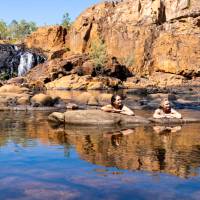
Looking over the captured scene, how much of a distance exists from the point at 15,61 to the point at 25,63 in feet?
6.11

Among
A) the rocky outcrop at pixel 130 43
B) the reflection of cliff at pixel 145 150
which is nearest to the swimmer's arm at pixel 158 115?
the reflection of cliff at pixel 145 150

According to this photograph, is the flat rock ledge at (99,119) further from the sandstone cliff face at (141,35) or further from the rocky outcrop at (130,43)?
the sandstone cliff face at (141,35)

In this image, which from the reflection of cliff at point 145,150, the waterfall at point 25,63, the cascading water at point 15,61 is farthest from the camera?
the cascading water at point 15,61

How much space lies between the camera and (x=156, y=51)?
87500 millimetres

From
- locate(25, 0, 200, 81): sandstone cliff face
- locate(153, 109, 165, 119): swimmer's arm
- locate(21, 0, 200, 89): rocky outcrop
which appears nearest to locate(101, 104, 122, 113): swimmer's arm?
locate(153, 109, 165, 119): swimmer's arm

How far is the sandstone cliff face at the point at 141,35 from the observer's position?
84875mm

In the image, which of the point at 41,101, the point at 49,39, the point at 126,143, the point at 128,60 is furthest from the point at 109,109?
the point at 49,39

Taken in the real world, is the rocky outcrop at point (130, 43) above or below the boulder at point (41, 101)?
above

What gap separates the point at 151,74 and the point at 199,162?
7469 centimetres

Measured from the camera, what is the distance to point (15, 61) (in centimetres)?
8250

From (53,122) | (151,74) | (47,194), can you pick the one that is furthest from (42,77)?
(47,194)

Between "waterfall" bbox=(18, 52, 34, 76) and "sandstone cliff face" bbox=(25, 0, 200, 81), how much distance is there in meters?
5.20

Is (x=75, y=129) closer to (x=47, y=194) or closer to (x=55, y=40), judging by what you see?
(x=47, y=194)

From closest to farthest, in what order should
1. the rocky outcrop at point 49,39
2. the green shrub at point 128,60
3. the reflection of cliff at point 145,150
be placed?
the reflection of cliff at point 145,150
the green shrub at point 128,60
the rocky outcrop at point 49,39
